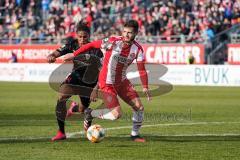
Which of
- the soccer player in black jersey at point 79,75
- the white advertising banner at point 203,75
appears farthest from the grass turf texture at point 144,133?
the white advertising banner at point 203,75

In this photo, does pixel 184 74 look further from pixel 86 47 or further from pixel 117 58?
pixel 86 47

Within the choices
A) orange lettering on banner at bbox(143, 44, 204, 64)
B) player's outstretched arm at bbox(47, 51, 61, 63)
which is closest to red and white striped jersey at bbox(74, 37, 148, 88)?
player's outstretched arm at bbox(47, 51, 61, 63)

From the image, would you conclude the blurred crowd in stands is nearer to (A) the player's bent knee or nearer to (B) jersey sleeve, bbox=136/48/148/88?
(B) jersey sleeve, bbox=136/48/148/88

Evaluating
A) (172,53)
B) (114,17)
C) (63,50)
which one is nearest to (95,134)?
(63,50)

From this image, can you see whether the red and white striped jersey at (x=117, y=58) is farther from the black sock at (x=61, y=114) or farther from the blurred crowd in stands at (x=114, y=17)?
the blurred crowd in stands at (x=114, y=17)

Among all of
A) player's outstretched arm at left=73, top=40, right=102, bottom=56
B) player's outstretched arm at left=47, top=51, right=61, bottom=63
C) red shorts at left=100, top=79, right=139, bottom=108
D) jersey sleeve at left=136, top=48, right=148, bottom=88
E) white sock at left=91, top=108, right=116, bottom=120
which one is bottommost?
white sock at left=91, top=108, right=116, bottom=120

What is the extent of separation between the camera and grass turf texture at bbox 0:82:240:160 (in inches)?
428

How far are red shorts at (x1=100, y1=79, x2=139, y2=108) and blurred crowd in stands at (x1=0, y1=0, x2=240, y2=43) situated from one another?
86.3 ft

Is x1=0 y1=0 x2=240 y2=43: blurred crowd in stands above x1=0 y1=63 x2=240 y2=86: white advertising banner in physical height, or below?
above

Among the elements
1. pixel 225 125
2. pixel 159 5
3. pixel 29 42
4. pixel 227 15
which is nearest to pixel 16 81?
pixel 29 42

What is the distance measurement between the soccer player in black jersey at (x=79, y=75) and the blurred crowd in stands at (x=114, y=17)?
25460mm

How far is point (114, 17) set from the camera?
43188mm

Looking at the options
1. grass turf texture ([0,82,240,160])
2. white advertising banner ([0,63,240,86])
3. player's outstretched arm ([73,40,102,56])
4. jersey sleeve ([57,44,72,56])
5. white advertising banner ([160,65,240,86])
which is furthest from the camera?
white advertising banner ([0,63,240,86])

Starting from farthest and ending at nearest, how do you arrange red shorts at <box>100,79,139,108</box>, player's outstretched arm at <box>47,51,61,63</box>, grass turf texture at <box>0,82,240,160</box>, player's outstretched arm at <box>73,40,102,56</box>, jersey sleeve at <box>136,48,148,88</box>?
red shorts at <box>100,79,139,108</box>, jersey sleeve at <box>136,48,148,88</box>, player's outstretched arm at <box>73,40,102,56</box>, player's outstretched arm at <box>47,51,61,63</box>, grass turf texture at <box>0,82,240,160</box>
